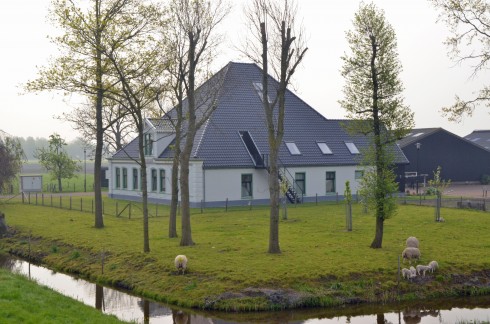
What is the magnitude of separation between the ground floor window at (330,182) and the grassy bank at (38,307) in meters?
31.4

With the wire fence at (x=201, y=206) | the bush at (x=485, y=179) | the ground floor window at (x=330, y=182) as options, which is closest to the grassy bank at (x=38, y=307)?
the wire fence at (x=201, y=206)

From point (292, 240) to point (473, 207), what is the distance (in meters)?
18.8

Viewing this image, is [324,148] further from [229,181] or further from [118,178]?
[118,178]

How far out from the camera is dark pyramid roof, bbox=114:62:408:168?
43.4 m

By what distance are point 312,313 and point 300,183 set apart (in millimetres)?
28553

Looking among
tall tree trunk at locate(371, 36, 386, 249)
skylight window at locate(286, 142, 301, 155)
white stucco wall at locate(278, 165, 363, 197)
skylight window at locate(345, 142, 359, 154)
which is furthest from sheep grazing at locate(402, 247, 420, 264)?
skylight window at locate(345, 142, 359, 154)

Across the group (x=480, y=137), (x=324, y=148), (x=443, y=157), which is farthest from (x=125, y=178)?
(x=480, y=137)

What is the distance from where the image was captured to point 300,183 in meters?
46.4

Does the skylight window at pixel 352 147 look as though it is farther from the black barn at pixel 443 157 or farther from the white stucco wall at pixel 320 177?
the black barn at pixel 443 157

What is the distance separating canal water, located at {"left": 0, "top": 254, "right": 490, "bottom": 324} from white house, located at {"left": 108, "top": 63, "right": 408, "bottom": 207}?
22.6 metres

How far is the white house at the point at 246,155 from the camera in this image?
141 feet

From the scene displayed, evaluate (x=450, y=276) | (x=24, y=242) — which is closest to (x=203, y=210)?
(x=24, y=242)

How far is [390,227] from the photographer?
30.7 m

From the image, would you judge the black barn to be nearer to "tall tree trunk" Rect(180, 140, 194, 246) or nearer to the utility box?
the utility box
